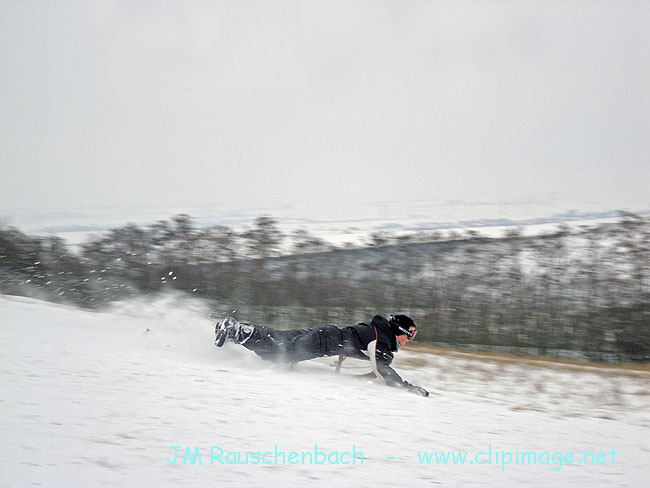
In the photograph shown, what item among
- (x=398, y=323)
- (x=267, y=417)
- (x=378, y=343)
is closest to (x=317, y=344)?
(x=378, y=343)

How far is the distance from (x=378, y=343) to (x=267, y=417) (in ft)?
7.22

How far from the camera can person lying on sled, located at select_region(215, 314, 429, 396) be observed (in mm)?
7227

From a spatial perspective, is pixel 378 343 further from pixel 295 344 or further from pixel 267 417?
pixel 267 417

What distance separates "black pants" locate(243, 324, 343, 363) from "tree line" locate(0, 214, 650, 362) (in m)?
3.37

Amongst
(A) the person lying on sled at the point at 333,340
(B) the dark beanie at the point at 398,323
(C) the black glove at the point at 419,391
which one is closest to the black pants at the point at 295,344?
(A) the person lying on sled at the point at 333,340

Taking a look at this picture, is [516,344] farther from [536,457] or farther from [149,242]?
[149,242]

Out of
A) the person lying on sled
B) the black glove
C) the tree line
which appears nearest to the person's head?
the person lying on sled

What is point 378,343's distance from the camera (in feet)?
23.7

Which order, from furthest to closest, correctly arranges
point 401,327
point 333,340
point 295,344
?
point 295,344 < point 333,340 < point 401,327

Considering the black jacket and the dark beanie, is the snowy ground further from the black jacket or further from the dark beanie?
the dark beanie

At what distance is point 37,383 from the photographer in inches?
211

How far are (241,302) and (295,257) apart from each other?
132cm

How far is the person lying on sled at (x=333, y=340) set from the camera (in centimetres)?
723

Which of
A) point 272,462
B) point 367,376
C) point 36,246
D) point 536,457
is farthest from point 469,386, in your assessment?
point 36,246
